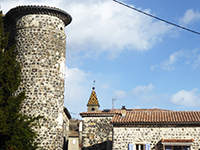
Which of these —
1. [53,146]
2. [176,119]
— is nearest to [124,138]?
[176,119]

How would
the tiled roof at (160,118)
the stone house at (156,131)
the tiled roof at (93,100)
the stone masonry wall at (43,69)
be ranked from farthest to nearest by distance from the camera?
the tiled roof at (93,100) < the tiled roof at (160,118) < the stone house at (156,131) < the stone masonry wall at (43,69)

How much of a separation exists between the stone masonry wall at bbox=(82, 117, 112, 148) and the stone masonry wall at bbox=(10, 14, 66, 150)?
776cm

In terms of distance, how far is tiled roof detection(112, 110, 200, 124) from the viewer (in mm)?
21466

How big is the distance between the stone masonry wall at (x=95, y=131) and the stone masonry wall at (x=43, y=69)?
25.4 feet

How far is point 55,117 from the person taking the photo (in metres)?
19.0

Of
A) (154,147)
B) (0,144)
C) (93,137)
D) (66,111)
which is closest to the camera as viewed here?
(0,144)

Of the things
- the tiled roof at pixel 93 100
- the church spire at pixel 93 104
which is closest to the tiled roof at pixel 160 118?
the church spire at pixel 93 104

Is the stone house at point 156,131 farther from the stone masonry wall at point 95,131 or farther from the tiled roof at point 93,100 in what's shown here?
the tiled roof at point 93,100

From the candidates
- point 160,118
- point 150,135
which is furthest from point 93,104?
point 150,135

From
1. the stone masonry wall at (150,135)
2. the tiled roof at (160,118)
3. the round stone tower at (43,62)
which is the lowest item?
the stone masonry wall at (150,135)

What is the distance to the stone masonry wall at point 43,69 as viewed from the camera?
60.7ft

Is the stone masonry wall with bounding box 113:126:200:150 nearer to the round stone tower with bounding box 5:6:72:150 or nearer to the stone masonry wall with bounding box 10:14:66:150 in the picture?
the round stone tower with bounding box 5:6:72:150

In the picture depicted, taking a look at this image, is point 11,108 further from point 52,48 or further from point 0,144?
point 52,48

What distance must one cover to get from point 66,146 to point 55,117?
39.6 ft
